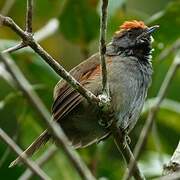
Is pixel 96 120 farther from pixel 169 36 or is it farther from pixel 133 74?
pixel 169 36

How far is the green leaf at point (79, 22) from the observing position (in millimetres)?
5887

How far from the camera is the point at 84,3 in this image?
5988 millimetres

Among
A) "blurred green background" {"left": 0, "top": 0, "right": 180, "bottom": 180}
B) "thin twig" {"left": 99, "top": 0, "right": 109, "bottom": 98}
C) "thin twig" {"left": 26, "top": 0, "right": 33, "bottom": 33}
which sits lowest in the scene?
"blurred green background" {"left": 0, "top": 0, "right": 180, "bottom": 180}

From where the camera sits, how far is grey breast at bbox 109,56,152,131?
4.86m

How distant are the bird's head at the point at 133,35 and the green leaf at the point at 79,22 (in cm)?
27

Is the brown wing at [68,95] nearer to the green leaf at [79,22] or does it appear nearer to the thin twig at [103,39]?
the green leaf at [79,22]

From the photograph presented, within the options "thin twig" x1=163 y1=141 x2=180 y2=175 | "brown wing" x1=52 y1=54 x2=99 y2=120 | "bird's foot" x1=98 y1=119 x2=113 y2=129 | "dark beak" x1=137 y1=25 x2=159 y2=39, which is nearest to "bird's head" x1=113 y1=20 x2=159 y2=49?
"dark beak" x1=137 y1=25 x2=159 y2=39

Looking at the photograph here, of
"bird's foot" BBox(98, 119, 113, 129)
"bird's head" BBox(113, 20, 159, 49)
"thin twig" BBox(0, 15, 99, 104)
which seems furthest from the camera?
"bird's head" BBox(113, 20, 159, 49)

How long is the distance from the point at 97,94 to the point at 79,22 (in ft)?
4.41

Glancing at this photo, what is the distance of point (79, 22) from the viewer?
594cm

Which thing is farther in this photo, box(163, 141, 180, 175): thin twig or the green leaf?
the green leaf

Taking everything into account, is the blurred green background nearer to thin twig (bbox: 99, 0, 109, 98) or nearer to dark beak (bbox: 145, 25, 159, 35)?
dark beak (bbox: 145, 25, 159, 35)

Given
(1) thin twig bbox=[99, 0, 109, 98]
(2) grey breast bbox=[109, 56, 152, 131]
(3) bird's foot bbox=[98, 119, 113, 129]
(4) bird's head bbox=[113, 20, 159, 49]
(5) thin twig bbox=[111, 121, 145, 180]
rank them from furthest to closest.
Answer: (4) bird's head bbox=[113, 20, 159, 49] < (2) grey breast bbox=[109, 56, 152, 131] < (3) bird's foot bbox=[98, 119, 113, 129] < (5) thin twig bbox=[111, 121, 145, 180] < (1) thin twig bbox=[99, 0, 109, 98]

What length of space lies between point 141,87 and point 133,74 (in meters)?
0.12
